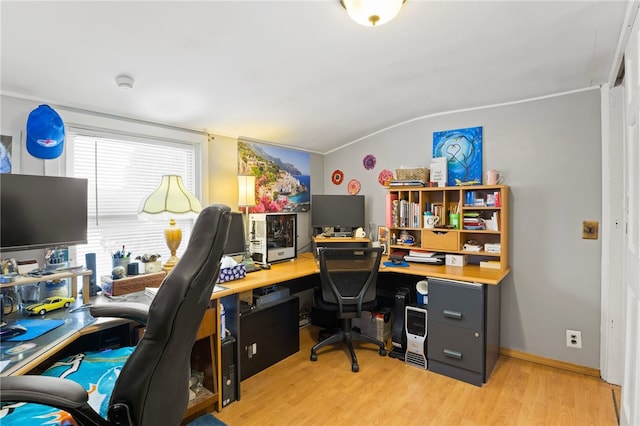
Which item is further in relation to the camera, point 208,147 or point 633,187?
point 208,147

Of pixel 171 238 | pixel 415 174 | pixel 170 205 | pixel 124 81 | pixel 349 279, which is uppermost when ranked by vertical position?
pixel 124 81

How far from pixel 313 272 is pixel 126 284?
1.30m

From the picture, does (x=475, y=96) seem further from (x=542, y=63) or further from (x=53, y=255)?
(x=53, y=255)

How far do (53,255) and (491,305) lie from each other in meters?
2.92

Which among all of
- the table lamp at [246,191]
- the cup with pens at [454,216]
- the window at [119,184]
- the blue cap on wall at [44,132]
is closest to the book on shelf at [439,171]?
the cup with pens at [454,216]

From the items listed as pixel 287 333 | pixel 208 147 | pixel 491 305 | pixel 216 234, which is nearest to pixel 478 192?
pixel 491 305

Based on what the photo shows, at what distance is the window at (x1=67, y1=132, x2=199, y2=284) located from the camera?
7.15ft

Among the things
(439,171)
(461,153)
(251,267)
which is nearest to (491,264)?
(439,171)

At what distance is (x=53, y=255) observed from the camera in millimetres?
1909

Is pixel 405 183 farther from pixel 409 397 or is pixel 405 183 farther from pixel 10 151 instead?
pixel 10 151

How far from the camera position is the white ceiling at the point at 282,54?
1.46 metres

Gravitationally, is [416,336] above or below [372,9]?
below

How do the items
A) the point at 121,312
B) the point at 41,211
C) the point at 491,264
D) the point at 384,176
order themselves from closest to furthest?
the point at 121,312, the point at 41,211, the point at 491,264, the point at 384,176

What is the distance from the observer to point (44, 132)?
184cm
